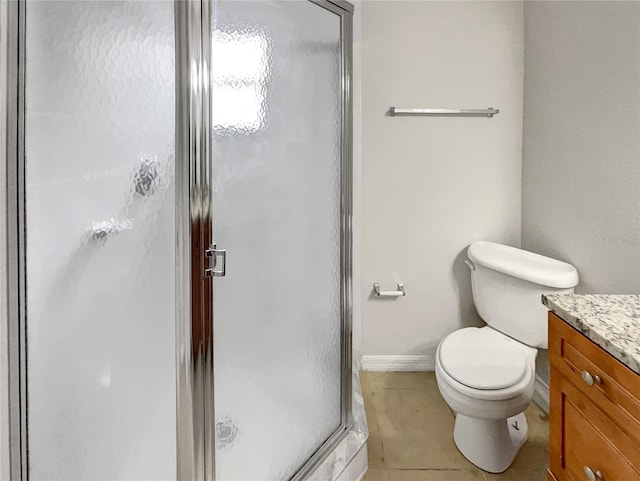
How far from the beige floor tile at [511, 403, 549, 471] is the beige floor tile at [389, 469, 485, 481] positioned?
0.58 feet

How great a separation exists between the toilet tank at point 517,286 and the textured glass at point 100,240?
4.75 feet

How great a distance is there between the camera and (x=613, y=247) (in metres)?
1.50

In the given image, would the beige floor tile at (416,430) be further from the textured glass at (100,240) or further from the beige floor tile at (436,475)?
the textured glass at (100,240)

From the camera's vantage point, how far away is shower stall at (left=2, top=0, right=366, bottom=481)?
0.95 meters

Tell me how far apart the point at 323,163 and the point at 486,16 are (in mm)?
1335

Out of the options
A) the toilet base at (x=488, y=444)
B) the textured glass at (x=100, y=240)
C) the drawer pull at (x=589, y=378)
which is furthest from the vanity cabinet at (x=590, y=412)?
the textured glass at (x=100, y=240)

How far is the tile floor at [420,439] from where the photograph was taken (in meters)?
1.51

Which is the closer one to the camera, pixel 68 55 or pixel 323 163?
pixel 68 55

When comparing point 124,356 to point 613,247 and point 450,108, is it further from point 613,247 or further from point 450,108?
point 450,108

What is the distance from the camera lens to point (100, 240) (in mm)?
1070

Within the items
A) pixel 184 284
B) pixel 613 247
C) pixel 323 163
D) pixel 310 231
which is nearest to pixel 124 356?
pixel 184 284

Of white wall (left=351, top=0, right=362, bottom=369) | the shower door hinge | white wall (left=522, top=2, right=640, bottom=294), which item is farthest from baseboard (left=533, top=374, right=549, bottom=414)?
the shower door hinge

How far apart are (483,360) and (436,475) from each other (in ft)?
1.53

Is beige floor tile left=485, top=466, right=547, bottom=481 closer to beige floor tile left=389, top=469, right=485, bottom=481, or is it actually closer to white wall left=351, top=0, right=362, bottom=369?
beige floor tile left=389, top=469, right=485, bottom=481
